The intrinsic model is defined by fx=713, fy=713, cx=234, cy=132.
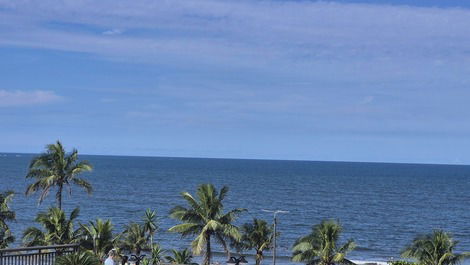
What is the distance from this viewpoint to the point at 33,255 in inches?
745

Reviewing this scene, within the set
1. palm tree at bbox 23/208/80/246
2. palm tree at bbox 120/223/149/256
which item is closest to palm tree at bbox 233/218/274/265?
palm tree at bbox 120/223/149/256

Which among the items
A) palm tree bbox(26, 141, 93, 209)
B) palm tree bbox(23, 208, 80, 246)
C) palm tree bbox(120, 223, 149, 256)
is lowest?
palm tree bbox(120, 223, 149, 256)

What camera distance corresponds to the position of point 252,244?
50312mm

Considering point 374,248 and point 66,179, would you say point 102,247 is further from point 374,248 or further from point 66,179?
point 374,248

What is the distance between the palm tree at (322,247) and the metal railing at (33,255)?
84.4ft

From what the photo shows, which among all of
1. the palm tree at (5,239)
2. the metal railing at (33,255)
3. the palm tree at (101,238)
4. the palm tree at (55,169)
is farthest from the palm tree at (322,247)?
the metal railing at (33,255)

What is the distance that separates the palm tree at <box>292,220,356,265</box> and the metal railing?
25.7 meters

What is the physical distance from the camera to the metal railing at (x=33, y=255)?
59.5ft

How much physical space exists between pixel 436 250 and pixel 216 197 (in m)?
13.9

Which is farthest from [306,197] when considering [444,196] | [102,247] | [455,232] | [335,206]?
[102,247]

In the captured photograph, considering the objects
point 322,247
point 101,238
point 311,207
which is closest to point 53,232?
point 101,238

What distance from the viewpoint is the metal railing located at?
18.1 m

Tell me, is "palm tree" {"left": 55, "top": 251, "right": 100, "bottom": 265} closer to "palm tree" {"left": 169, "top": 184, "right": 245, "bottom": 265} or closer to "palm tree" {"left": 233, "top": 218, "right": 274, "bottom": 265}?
"palm tree" {"left": 169, "top": 184, "right": 245, "bottom": 265}

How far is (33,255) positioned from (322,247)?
27.8 meters
